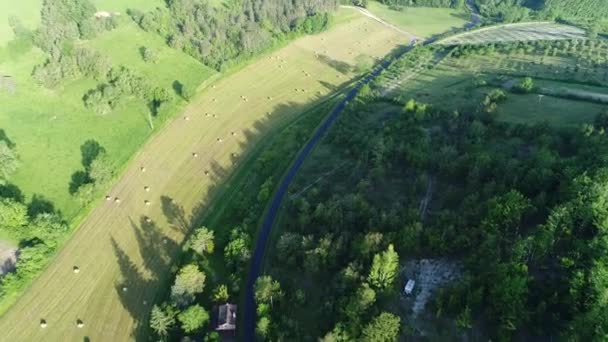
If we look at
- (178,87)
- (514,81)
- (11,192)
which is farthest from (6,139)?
(514,81)

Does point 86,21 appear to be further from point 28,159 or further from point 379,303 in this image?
point 379,303

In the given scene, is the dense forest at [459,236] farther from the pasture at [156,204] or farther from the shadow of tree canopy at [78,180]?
the shadow of tree canopy at [78,180]

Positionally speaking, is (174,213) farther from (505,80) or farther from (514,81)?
(514,81)

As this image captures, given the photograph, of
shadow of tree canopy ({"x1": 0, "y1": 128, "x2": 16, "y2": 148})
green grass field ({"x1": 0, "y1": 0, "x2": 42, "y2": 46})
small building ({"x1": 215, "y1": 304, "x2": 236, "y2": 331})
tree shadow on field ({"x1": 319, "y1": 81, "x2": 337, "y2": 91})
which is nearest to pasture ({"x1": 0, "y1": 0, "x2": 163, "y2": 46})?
green grass field ({"x1": 0, "y1": 0, "x2": 42, "y2": 46})

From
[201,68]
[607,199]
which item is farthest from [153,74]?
[607,199]

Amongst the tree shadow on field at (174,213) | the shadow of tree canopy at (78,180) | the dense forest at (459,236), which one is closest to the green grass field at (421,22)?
the dense forest at (459,236)
